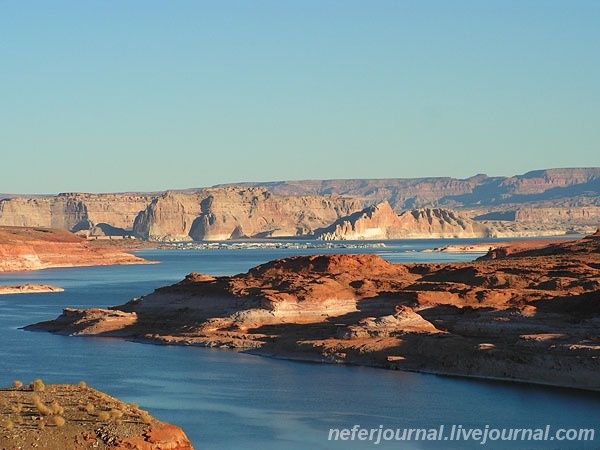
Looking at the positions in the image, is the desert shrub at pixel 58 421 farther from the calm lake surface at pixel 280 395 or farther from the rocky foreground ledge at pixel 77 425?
the calm lake surface at pixel 280 395

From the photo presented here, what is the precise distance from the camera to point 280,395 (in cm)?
4038

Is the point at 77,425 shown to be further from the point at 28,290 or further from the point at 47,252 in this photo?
the point at 47,252

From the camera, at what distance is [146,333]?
59906mm

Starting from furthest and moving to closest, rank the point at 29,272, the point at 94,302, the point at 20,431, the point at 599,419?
the point at 29,272
the point at 94,302
the point at 599,419
the point at 20,431

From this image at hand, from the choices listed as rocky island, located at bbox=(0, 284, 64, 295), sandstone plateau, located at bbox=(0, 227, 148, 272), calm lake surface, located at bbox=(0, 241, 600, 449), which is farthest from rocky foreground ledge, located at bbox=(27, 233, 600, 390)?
sandstone plateau, located at bbox=(0, 227, 148, 272)

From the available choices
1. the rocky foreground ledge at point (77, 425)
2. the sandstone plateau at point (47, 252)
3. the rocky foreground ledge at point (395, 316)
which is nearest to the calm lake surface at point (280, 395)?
the rocky foreground ledge at point (395, 316)

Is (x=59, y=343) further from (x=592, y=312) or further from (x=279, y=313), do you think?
(x=592, y=312)

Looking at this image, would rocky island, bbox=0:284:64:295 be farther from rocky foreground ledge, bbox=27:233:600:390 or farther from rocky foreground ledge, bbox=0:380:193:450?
rocky foreground ledge, bbox=0:380:193:450

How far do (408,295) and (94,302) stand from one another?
3396cm

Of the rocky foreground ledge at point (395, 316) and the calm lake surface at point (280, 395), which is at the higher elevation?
the rocky foreground ledge at point (395, 316)

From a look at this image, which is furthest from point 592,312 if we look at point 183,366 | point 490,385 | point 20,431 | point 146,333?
point 20,431

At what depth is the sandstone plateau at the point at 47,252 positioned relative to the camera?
469 feet

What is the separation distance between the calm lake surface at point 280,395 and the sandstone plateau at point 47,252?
286ft

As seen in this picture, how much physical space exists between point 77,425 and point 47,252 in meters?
136
